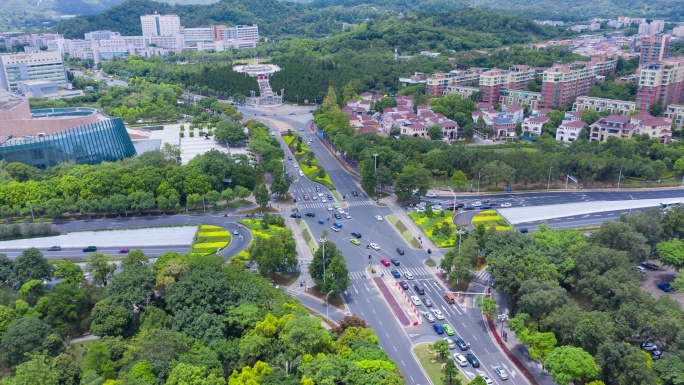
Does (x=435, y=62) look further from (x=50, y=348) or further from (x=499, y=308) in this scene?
(x=50, y=348)

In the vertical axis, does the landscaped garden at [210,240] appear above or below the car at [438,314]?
above

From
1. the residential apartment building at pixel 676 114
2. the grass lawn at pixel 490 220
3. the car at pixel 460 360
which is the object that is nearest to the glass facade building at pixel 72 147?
the grass lawn at pixel 490 220

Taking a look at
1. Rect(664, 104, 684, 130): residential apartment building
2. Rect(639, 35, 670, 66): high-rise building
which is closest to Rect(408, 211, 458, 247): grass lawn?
Rect(664, 104, 684, 130): residential apartment building

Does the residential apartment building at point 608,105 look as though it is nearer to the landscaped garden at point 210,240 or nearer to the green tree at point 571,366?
the landscaped garden at point 210,240

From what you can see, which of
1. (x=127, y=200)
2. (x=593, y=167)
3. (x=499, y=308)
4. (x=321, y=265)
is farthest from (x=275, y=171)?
(x=593, y=167)

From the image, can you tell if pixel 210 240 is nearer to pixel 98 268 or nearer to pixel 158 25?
pixel 98 268

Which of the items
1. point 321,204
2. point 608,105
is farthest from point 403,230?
point 608,105

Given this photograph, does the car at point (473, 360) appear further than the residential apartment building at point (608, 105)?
No

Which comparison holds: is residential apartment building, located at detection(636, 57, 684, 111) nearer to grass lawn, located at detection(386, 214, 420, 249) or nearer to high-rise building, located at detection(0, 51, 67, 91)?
grass lawn, located at detection(386, 214, 420, 249)
